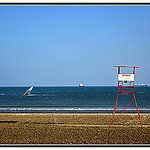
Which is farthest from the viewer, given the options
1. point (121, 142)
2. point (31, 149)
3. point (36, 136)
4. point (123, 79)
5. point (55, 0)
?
point (123, 79)

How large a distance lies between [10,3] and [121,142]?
5.79 meters

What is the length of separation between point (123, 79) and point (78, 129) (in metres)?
2.88

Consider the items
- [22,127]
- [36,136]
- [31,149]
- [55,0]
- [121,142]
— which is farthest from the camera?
[22,127]

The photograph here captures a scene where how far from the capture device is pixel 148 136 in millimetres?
12102

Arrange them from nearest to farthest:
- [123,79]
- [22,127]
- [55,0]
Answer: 1. [55,0]
2. [123,79]
3. [22,127]

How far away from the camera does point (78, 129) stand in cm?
1375

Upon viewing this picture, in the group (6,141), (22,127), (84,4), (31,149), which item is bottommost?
(22,127)

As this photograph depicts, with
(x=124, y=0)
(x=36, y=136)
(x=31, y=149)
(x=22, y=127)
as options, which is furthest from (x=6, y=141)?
(x=124, y=0)

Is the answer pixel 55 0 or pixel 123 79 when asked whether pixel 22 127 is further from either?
pixel 55 0

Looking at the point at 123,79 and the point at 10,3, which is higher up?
the point at 10,3

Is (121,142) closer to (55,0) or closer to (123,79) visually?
(123,79)

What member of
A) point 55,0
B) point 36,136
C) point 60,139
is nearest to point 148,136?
point 60,139

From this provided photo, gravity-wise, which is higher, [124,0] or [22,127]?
[124,0]

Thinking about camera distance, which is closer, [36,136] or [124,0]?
[124,0]
